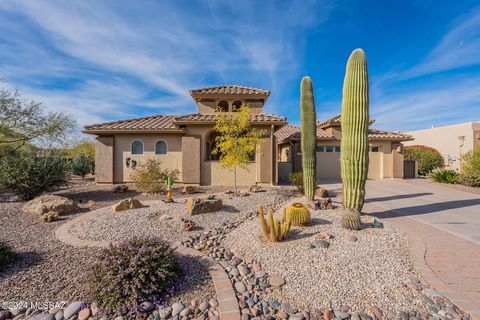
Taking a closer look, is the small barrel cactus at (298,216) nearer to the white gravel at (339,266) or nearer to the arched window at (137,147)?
the white gravel at (339,266)

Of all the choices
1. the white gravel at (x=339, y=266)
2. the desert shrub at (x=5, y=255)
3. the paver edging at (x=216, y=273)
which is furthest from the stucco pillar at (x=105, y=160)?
the white gravel at (x=339, y=266)

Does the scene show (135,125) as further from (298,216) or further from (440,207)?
(440,207)

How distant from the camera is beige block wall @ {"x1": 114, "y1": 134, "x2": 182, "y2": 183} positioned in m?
13.5

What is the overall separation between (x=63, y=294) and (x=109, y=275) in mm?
931

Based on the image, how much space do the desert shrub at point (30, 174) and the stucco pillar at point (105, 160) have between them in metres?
3.66

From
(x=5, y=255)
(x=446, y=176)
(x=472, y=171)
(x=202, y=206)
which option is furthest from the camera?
(x=446, y=176)

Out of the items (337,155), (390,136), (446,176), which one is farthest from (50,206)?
(446,176)

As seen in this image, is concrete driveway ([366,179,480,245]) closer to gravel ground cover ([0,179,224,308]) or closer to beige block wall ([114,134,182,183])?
gravel ground cover ([0,179,224,308])

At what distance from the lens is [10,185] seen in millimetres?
8586

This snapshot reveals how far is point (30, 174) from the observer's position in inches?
344

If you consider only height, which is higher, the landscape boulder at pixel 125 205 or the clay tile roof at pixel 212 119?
the clay tile roof at pixel 212 119

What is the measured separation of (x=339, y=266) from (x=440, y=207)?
783 centimetres

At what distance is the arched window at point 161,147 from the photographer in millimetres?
13602

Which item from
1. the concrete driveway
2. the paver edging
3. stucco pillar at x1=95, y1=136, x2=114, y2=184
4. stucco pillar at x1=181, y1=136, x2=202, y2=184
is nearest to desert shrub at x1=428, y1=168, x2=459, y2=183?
the concrete driveway
